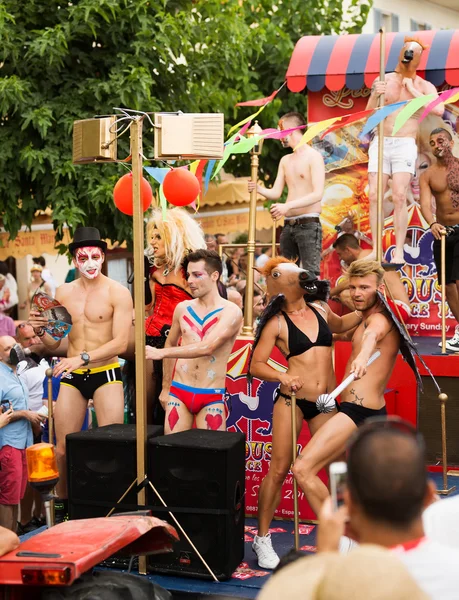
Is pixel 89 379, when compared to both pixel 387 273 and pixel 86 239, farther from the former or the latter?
pixel 387 273

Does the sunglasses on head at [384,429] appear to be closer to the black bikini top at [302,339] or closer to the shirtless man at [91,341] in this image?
the black bikini top at [302,339]

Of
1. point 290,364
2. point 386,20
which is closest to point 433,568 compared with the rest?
point 290,364

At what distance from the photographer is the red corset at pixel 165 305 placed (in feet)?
24.3

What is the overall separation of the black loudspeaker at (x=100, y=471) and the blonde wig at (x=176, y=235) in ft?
6.52

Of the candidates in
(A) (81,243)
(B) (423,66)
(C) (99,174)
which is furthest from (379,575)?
(C) (99,174)

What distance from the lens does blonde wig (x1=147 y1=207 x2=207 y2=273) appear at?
7.51 metres

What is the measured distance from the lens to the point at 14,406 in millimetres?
6957

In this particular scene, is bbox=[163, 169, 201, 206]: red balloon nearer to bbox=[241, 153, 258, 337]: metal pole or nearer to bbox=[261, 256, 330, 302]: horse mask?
bbox=[261, 256, 330, 302]: horse mask

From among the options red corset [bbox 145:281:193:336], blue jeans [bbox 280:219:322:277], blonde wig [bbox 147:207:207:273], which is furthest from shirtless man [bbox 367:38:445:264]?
red corset [bbox 145:281:193:336]

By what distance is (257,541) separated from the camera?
19.4 ft

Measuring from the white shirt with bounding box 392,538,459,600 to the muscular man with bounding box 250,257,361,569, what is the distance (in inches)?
129

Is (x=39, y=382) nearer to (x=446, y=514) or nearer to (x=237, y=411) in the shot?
(x=237, y=411)

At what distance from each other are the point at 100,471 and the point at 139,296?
4.05 ft

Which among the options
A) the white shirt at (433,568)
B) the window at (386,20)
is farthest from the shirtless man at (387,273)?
the window at (386,20)
